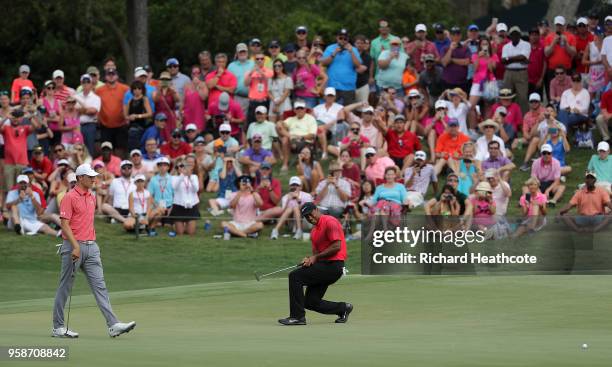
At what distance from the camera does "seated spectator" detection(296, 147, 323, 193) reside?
26425 millimetres

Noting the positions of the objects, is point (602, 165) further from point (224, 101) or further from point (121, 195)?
point (121, 195)

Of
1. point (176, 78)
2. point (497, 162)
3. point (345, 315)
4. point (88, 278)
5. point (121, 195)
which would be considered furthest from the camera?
point (176, 78)

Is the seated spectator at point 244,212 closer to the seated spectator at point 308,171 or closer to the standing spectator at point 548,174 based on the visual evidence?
the seated spectator at point 308,171

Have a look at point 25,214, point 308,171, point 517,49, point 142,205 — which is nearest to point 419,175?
point 308,171

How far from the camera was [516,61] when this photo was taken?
29141 mm

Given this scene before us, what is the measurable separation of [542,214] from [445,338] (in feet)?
33.6

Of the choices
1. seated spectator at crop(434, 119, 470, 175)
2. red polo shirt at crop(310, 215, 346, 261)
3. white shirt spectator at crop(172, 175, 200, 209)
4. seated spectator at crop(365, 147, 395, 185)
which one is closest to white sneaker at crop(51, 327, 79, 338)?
red polo shirt at crop(310, 215, 346, 261)

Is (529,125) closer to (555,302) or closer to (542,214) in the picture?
(542,214)

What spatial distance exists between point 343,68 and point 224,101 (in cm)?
277

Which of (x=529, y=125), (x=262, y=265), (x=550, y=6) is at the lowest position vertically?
(x=262, y=265)

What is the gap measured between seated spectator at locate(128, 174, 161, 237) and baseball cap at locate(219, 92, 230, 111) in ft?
11.6

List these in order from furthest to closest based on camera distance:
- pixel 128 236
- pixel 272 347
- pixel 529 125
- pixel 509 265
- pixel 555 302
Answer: pixel 529 125
pixel 128 236
pixel 509 265
pixel 555 302
pixel 272 347

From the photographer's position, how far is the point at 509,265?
Answer: 856 inches

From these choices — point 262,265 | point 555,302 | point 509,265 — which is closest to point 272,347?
point 555,302
